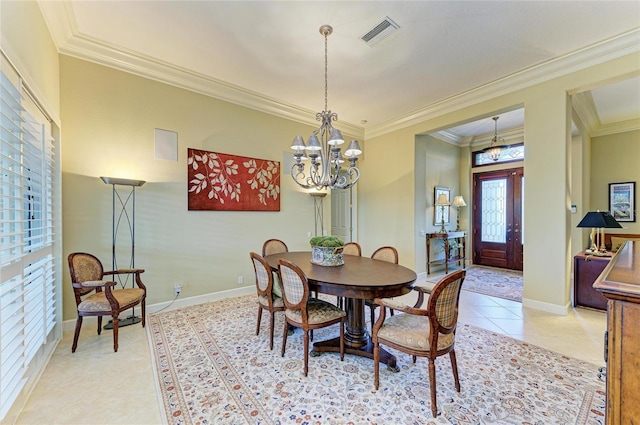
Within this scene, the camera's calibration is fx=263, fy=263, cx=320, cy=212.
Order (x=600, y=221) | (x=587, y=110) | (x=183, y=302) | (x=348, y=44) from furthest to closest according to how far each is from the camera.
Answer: (x=587, y=110)
(x=183, y=302)
(x=600, y=221)
(x=348, y=44)

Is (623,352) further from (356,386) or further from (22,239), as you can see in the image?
(22,239)

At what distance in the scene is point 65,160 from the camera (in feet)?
9.62

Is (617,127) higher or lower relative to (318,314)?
higher

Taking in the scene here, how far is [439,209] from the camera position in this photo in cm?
624

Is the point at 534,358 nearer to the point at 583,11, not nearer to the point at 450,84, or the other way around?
the point at 583,11

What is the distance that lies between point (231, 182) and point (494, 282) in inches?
204

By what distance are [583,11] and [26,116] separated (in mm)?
5001

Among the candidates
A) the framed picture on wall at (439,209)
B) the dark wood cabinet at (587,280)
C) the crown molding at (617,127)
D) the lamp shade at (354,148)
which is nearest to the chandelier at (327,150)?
the lamp shade at (354,148)

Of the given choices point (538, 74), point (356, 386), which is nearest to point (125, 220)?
point (356, 386)

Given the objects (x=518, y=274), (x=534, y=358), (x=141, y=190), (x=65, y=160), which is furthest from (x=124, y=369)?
(x=518, y=274)

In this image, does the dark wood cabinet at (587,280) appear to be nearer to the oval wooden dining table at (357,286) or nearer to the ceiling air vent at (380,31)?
the oval wooden dining table at (357,286)

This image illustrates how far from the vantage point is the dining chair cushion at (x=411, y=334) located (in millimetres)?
1833

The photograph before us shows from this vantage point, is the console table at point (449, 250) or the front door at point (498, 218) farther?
the front door at point (498, 218)

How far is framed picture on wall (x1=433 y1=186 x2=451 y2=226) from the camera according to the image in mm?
6152
